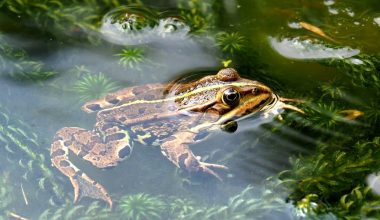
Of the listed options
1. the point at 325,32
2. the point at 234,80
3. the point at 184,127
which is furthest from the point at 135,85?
the point at 325,32

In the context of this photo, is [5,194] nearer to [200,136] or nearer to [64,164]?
[64,164]

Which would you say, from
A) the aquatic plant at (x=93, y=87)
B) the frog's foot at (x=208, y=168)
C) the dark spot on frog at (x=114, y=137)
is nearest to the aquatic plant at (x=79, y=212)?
the dark spot on frog at (x=114, y=137)

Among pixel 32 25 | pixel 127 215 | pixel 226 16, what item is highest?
pixel 32 25

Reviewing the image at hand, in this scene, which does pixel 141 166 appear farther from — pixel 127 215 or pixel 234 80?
pixel 234 80

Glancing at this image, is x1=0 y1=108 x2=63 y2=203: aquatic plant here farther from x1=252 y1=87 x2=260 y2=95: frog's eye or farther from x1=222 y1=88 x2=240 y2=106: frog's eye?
x1=252 y1=87 x2=260 y2=95: frog's eye

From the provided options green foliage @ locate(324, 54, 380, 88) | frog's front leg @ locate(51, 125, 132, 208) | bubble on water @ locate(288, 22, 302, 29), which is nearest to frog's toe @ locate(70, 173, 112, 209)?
frog's front leg @ locate(51, 125, 132, 208)

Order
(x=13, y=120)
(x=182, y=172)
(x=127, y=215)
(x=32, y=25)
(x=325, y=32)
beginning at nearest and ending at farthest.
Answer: (x=127, y=215) < (x=182, y=172) < (x=13, y=120) < (x=325, y=32) < (x=32, y=25)
